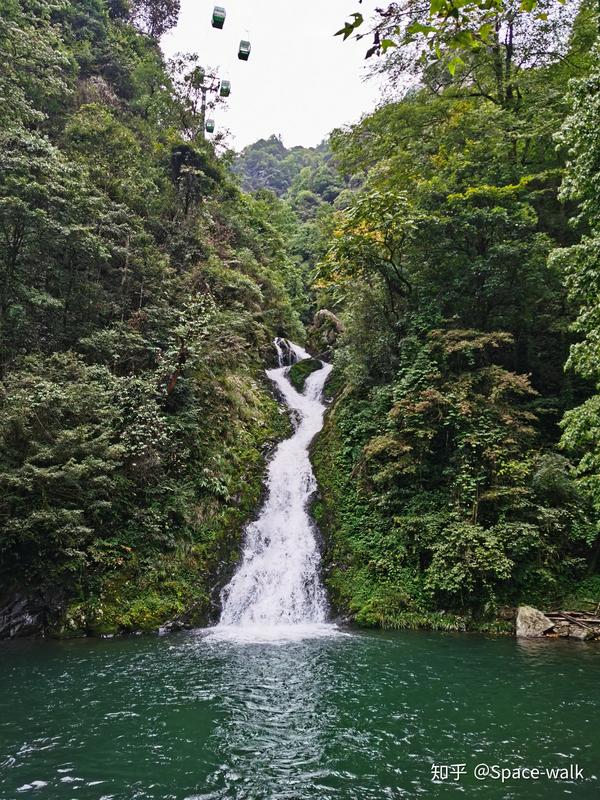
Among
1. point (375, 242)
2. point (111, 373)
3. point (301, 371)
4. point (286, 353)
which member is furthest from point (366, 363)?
point (286, 353)

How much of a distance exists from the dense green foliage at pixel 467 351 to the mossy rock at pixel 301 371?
5268mm

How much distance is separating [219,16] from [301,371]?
17.8 metres

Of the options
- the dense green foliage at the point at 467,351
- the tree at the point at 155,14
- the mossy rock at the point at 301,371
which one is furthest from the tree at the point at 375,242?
the tree at the point at 155,14

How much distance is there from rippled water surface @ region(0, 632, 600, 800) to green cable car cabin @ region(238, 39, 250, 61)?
34.6 ft

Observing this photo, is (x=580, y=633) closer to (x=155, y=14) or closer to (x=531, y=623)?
(x=531, y=623)

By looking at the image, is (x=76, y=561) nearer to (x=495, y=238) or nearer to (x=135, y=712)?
(x=135, y=712)

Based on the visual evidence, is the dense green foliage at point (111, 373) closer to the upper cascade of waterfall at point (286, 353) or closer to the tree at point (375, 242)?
the upper cascade of waterfall at point (286, 353)

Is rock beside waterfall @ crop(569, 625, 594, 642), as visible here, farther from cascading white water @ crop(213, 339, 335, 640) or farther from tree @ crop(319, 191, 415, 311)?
tree @ crop(319, 191, 415, 311)

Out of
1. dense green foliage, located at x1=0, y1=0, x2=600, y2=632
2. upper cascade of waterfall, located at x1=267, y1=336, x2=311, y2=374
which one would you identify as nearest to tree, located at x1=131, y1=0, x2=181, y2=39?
dense green foliage, located at x1=0, y1=0, x2=600, y2=632

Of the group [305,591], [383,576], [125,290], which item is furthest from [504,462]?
[125,290]

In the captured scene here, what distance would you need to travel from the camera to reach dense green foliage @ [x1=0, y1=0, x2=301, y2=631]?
38.9 ft

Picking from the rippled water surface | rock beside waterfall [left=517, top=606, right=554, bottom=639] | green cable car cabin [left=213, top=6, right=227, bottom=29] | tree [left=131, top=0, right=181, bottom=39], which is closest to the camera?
the rippled water surface

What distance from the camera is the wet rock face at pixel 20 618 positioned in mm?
11180

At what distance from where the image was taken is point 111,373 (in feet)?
49.0
